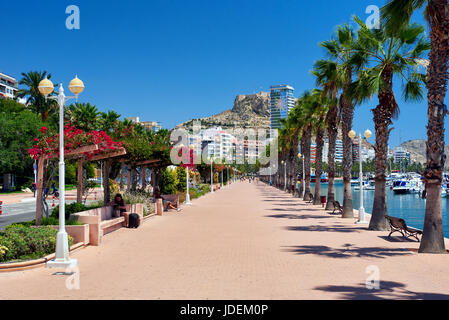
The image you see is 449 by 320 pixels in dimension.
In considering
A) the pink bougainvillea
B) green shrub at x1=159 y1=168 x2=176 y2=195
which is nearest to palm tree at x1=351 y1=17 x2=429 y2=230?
the pink bougainvillea

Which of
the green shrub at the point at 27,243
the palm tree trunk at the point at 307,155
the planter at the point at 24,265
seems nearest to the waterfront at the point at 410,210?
the palm tree trunk at the point at 307,155

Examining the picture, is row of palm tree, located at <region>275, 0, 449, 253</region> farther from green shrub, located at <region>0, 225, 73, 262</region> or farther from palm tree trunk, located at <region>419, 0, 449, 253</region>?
green shrub, located at <region>0, 225, 73, 262</region>

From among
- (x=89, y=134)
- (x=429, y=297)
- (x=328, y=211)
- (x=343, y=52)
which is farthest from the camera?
(x=328, y=211)

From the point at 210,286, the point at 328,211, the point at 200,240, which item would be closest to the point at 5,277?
the point at 210,286

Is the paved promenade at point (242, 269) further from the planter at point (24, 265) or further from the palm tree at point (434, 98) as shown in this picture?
the palm tree at point (434, 98)

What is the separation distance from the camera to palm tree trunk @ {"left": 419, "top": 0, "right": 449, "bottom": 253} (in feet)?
36.9

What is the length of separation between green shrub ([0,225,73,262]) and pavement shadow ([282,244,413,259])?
5956 mm

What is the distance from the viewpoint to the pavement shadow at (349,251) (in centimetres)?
1082

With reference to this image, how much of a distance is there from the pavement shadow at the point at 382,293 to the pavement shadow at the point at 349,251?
3.02 metres

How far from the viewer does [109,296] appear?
707cm

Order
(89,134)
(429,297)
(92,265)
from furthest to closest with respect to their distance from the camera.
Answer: (89,134) → (92,265) → (429,297)

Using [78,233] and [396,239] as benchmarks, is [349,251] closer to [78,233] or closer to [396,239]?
[396,239]
